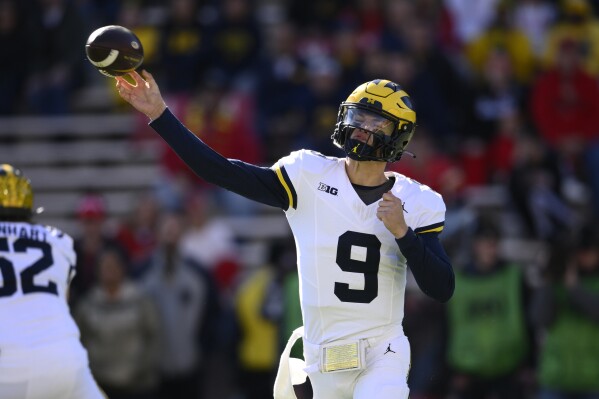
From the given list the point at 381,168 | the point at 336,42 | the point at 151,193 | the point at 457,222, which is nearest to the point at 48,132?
the point at 151,193

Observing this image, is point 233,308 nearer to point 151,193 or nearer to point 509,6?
point 151,193

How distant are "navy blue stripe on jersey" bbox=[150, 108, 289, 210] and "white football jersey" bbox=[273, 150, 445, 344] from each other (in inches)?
2.7

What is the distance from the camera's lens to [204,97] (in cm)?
1191

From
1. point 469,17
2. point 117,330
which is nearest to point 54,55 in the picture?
point 469,17

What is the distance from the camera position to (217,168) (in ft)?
19.0

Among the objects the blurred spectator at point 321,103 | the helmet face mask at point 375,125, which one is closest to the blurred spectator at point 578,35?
the blurred spectator at point 321,103

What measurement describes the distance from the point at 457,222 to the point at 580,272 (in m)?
1.30

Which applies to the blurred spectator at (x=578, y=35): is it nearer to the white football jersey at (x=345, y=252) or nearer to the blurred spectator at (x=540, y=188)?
the blurred spectator at (x=540, y=188)

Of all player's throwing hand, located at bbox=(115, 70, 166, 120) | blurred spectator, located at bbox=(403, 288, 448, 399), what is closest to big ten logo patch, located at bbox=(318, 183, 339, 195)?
player's throwing hand, located at bbox=(115, 70, 166, 120)

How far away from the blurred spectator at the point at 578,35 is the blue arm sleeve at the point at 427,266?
21.5 feet

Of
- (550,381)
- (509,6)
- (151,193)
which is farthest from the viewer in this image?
(509,6)

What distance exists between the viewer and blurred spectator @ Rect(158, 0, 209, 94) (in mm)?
12602

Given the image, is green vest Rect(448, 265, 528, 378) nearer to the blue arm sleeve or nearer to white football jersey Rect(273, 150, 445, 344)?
white football jersey Rect(273, 150, 445, 344)

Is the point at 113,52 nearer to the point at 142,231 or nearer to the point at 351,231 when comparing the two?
the point at 351,231
